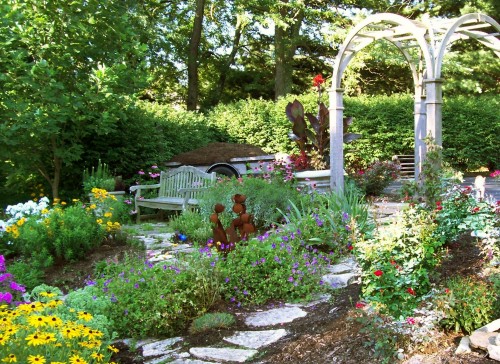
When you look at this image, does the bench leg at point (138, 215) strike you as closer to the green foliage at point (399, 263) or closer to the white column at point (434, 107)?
the white column at point (434, 107)

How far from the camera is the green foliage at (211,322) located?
10.6ft

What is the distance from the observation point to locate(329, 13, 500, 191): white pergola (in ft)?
17.8

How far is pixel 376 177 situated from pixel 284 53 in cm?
1049

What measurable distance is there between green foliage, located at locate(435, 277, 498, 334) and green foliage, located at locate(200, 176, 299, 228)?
3413 millimetres

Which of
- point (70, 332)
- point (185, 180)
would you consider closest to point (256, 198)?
point (185, 180)

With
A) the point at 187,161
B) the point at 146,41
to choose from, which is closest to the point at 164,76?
the point at 146,41

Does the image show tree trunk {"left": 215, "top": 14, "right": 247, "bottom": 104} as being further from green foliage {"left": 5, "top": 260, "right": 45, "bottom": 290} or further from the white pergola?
green foliage {"left": 5, "top": 260, "right": 45, "bottom": 290}

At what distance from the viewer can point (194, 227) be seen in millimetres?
5914

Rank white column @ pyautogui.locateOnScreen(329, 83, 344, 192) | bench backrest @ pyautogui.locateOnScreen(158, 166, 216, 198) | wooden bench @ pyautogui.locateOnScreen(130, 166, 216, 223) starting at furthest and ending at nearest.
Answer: bench backrest @ pyautogui.locateOnScreen(158, 166, 216, 198), wooden bench @ pyautogui.locateOnScreen(130, 166, 216, 223), white column @ pyautogui.locateOnScreen(329, 83, 344, 192)

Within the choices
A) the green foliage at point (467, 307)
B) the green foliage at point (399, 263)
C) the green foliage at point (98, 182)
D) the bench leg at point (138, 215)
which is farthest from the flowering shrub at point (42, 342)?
the green foliage at point (98, 182)

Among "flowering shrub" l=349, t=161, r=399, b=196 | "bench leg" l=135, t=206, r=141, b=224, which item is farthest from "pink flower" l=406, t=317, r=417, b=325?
"bench leg" l=135, t=206, r=141, b=224

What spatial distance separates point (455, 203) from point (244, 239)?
1.82 meters

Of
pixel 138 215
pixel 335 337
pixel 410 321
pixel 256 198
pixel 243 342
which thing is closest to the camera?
A: pixel 410 321

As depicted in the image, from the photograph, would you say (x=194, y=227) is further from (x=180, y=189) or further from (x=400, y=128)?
(x=400, y=128)
